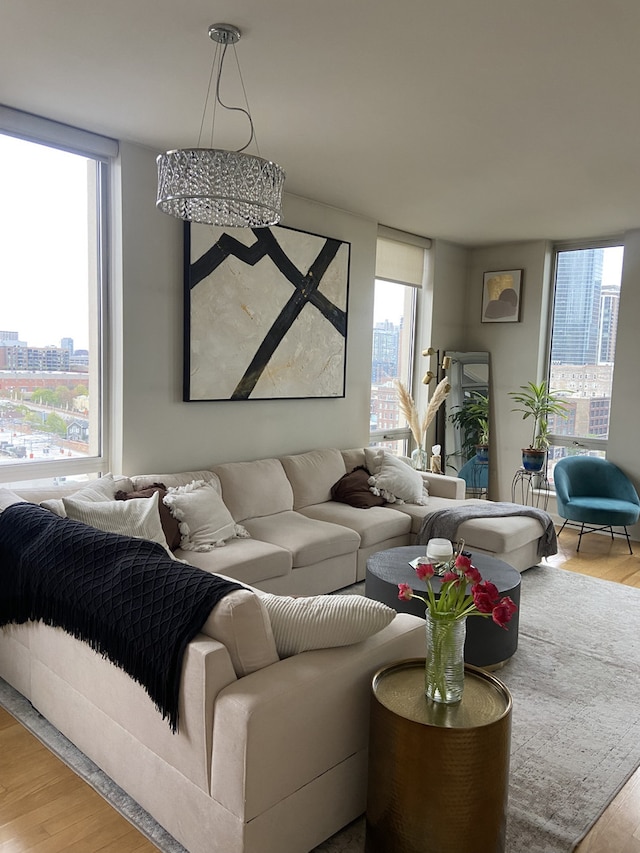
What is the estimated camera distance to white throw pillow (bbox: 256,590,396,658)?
195 cm

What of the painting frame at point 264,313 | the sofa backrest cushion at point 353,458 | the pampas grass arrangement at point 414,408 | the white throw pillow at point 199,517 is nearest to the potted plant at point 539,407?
the pampas grass arrangement at point 414,408

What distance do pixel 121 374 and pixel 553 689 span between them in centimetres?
283

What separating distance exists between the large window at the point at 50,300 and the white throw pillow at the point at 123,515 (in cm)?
69

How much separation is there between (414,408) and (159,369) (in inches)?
106

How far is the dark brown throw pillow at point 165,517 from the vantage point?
11.1 ft

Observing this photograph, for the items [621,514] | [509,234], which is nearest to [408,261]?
[509,234]

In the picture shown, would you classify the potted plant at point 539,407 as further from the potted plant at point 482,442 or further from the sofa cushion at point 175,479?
the sofa cushion at point 175,479

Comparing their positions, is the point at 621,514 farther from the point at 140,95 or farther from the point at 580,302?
the point at 140,95

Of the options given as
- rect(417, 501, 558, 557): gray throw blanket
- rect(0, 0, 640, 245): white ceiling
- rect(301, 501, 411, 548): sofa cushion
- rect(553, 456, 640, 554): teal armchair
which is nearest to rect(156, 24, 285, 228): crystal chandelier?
rect(0, 0, 640, 245): white ceiling

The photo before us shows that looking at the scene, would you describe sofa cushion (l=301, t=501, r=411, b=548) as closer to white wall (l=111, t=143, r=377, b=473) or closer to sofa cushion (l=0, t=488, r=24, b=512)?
white wall (l=111, t=143, r=377, b=473)

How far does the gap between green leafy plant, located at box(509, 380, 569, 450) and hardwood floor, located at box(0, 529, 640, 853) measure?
401cm

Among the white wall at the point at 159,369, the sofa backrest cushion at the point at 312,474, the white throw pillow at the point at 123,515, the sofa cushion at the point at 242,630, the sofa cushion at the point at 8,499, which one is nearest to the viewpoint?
the sofa cushion at the point at 242,630

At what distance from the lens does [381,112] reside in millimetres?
3135

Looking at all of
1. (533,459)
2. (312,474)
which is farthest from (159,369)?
(533,459)
